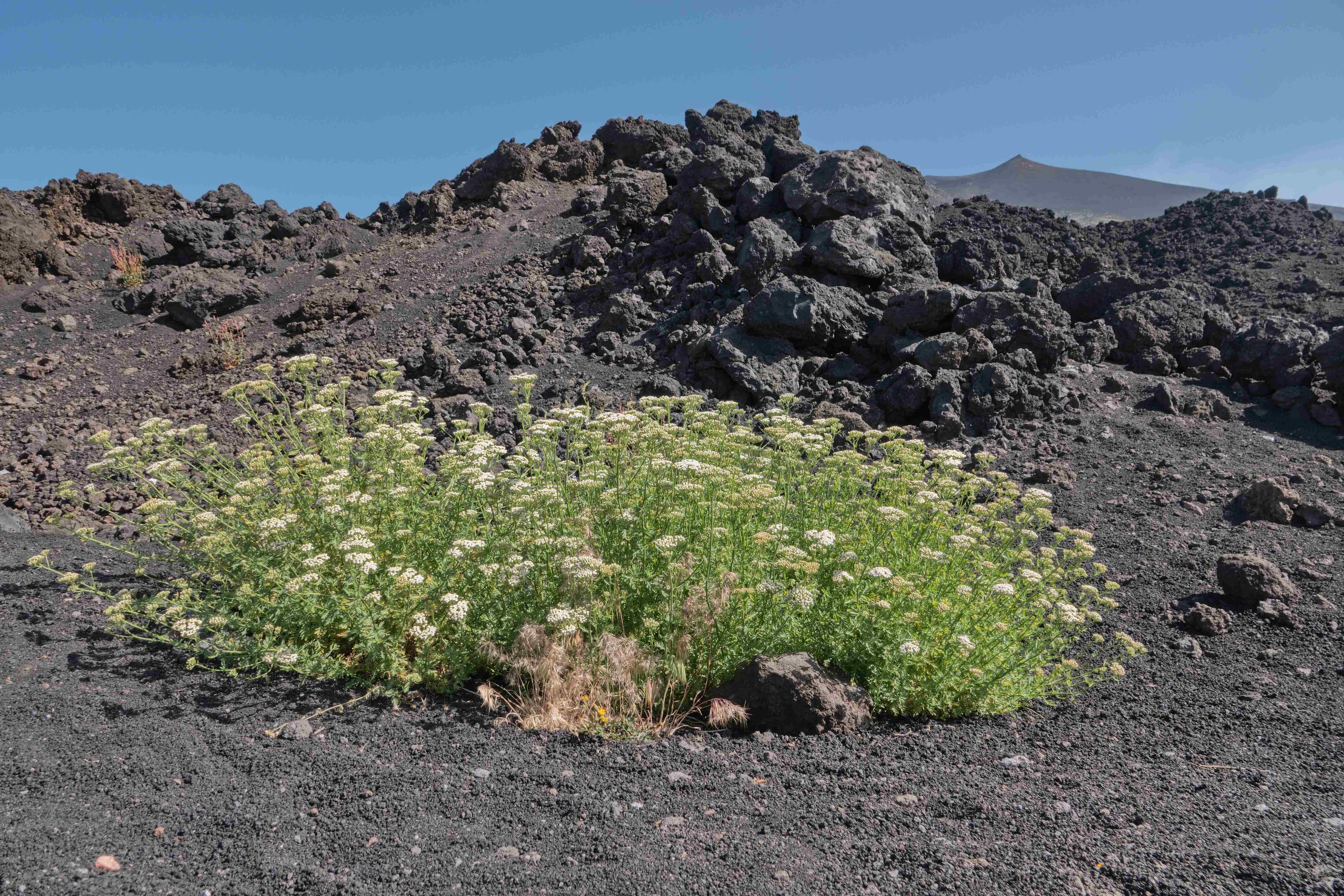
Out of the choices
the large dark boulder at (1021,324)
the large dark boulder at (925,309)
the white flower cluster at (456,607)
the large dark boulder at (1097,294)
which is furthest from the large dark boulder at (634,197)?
the white flower cluster at (456,607)

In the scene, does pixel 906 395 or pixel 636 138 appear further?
pixel 636 138

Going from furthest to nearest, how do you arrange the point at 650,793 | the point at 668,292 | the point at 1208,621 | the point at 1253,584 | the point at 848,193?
the point at 848,193 → the point at 668,292 → the point at 1253,584 → the point at 1208,621 → the point at 650,793

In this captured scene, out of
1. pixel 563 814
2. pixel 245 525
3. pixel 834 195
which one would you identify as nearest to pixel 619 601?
pixel 563 814

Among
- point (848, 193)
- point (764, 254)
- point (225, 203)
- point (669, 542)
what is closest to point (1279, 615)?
point (669, 542)

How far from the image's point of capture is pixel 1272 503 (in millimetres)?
8773

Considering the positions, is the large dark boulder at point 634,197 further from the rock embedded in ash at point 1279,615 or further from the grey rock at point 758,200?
the rock embedded in ash at point 1279,615

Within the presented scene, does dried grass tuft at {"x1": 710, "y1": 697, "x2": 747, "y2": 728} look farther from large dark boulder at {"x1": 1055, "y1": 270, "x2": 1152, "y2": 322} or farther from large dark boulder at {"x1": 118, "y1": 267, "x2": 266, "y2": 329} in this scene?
large dark boulder at {"x1": 118, "y1": 267, "x2": 266, "y2": 329}

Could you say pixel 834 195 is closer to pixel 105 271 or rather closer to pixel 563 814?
pixel 563 814

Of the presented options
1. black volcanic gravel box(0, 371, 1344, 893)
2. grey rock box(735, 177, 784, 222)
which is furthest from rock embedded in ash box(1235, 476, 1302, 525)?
grey rock box(735, 177, 784, 222)

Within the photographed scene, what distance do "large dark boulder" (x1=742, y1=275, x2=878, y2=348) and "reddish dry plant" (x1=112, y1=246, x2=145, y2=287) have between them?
15.7m

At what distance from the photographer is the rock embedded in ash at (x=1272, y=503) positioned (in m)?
8.76

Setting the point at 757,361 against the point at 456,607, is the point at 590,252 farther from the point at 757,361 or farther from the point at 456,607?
the point at 456,607

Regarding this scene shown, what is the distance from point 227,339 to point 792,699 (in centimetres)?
1533

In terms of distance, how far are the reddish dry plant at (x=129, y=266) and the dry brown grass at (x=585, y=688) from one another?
19.1 m
